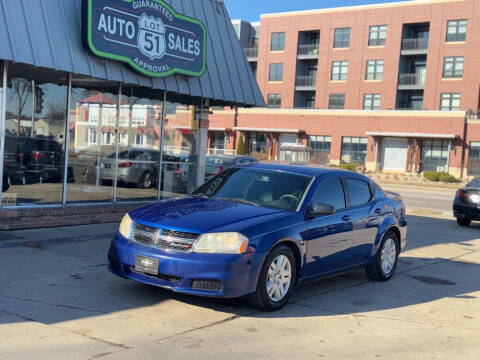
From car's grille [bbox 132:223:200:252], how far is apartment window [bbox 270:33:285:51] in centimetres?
6042

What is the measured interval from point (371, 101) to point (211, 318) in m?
55.3

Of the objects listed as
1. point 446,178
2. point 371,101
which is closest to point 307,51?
point 371,101

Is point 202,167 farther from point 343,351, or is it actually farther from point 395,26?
point 395,26

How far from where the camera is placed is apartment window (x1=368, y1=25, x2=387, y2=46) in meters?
57.7

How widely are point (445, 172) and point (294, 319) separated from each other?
46950mm

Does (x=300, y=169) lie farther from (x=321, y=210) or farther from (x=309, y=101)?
(x=309, y=101)

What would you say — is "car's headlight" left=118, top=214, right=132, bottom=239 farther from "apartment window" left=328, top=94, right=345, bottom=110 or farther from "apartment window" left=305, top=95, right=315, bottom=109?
"apartment window" left=305, top=95, right=315, bottom=109

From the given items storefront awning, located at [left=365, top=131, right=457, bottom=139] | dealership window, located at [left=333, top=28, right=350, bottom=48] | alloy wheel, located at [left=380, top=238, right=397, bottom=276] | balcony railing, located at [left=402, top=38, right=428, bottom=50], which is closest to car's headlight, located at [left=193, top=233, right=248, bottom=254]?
alloy wheel, located at [left=380, top=238, right=397, bottom=276]

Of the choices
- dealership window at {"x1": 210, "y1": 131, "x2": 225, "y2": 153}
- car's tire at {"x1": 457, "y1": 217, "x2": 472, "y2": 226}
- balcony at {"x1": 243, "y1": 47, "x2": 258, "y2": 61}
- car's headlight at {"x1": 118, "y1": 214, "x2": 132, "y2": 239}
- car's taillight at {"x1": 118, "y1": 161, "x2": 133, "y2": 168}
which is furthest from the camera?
balcony at {"x1": 243, "y1": 47, "x2": 258, "y2": 61}

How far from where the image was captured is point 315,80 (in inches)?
2486

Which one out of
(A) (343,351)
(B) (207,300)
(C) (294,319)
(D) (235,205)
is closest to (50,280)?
(B) (207,300)

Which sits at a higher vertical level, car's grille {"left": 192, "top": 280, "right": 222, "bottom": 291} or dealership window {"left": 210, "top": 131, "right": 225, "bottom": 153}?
dealership window {"left": 210, "top": 131, "right": 225, "bottom": 153}

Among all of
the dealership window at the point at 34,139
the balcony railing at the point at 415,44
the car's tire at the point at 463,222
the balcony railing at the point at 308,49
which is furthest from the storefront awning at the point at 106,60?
the balcony railing at the point at 308,49

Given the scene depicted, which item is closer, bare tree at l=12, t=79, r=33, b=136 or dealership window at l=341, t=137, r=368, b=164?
bare tree at l=12, t=79, r=33, b=136
